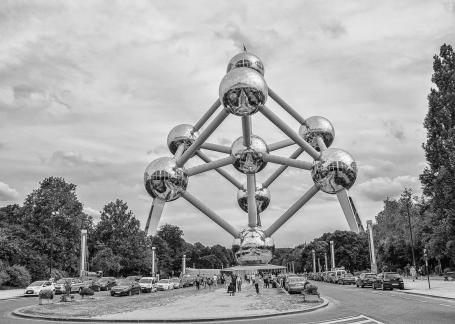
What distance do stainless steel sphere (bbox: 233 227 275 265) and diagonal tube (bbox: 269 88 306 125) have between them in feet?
17.0

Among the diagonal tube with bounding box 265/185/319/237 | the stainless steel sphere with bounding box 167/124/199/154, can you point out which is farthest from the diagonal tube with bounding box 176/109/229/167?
the diagonal tube with bounding box 265/185/319/237

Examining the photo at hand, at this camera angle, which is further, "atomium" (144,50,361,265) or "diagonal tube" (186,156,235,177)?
"diagonal tube" (186,156,235,177)

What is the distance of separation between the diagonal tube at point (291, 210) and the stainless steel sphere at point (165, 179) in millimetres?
3661

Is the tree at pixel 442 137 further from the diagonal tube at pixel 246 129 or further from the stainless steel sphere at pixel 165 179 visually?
the stainless steel sphere at pixel 165 179

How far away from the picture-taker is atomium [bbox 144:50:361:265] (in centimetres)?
1457

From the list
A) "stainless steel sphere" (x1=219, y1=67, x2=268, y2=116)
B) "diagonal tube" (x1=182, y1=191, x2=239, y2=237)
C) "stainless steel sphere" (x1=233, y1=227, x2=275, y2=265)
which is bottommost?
"stainless steel sphere" (x1=233, y1=227, x2=275, y2=265)

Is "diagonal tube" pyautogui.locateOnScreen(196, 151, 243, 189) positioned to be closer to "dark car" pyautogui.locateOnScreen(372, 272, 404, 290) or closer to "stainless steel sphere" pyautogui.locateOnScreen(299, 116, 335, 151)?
"stainless steel sphere" pyautogui.locateOnScreen(299, 116, 335, 151)

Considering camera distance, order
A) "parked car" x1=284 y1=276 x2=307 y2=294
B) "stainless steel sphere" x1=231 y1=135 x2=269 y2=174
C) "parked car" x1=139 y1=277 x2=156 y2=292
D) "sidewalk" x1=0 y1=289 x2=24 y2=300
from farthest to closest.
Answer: "parked car" x1=139 y1=277 x2=156 y2=292 < "sidewalk" x1=0 y1=289 x2=24 y2=300 < "parked car" x1=284 y1=276 x2=307 y2=294 < "stainless steel sphere" x1=231 y1=135 x2=269 y2=174

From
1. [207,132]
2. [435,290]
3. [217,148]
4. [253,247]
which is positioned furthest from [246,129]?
[435,290]

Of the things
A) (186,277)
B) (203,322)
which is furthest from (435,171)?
(186,277)

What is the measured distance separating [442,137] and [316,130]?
16.3 meters

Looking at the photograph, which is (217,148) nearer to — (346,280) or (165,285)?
(165,285)

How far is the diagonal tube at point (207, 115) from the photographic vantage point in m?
18.8

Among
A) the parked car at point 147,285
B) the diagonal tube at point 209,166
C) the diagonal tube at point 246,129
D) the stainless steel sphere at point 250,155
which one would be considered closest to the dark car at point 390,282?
the parked car at point 147,285
